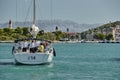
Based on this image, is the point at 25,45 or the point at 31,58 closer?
the point at 31,58

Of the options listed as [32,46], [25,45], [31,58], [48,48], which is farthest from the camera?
[48,48]

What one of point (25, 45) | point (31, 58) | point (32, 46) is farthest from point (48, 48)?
point (31, 58)

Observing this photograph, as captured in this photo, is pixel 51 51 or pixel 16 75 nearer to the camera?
pixel 16 75

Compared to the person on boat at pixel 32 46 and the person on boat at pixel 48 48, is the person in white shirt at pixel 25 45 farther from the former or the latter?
the person on boat at pixel 48 48

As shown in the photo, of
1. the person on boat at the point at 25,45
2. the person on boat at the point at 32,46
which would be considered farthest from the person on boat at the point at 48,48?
the person on boat at the point at 25,45

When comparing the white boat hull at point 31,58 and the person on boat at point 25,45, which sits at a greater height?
the person on boat at point 25,45

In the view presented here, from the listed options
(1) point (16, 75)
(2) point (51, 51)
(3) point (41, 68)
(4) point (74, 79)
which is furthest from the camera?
(2) point (51, 51)

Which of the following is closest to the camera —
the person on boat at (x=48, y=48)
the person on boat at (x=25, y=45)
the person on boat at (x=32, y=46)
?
the person on boat at (x=32, y=46)

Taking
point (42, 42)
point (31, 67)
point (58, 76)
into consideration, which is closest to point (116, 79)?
point (58, 76)

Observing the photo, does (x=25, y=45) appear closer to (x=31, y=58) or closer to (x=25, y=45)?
(x=25, y=45)

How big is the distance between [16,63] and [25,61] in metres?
1.36

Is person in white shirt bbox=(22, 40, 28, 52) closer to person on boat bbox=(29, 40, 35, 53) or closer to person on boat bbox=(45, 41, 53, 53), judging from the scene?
person on boat bbox=(29, 40, 35, 53)

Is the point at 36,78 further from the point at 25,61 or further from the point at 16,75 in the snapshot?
the point at 25,61

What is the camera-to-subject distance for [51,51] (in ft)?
175
